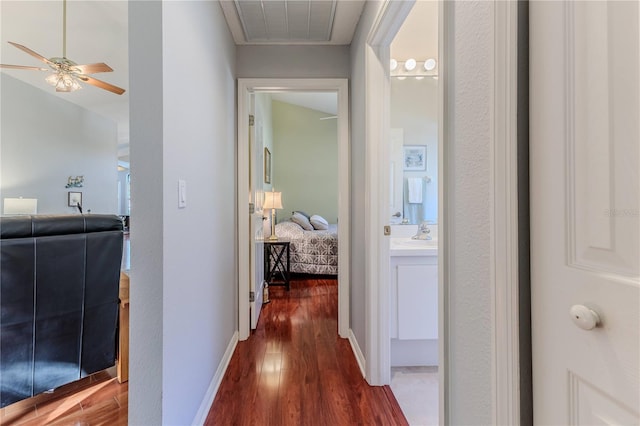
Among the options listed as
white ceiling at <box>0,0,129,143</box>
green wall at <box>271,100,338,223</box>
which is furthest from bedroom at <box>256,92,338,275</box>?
white ceiling at <box>0,0,129,143</box>

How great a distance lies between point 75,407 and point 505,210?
2225 mm

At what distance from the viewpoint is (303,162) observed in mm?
6359

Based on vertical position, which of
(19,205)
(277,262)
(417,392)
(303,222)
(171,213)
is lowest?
(417,392)

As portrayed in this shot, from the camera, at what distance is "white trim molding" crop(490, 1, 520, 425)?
0.63 metres

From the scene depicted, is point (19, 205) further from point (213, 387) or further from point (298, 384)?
point (298, 384)

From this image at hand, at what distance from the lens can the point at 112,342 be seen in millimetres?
1787

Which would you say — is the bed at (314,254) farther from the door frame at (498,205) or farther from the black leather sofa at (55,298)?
the door frame at (498,205)

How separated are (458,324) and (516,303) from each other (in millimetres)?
242

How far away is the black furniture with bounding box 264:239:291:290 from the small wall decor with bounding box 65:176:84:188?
316 centimetres

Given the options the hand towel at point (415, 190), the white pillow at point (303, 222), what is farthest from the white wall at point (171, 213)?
the white pillow at point (303, 222)

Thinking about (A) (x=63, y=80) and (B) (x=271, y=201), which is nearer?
(A) (x=63, y=80)

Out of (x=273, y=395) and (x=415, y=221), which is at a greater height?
(x=415, y=221)

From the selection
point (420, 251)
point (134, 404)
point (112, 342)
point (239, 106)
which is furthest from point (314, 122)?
point (134, 404)

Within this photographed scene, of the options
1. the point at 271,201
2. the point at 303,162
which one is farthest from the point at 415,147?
the point at 303,162
